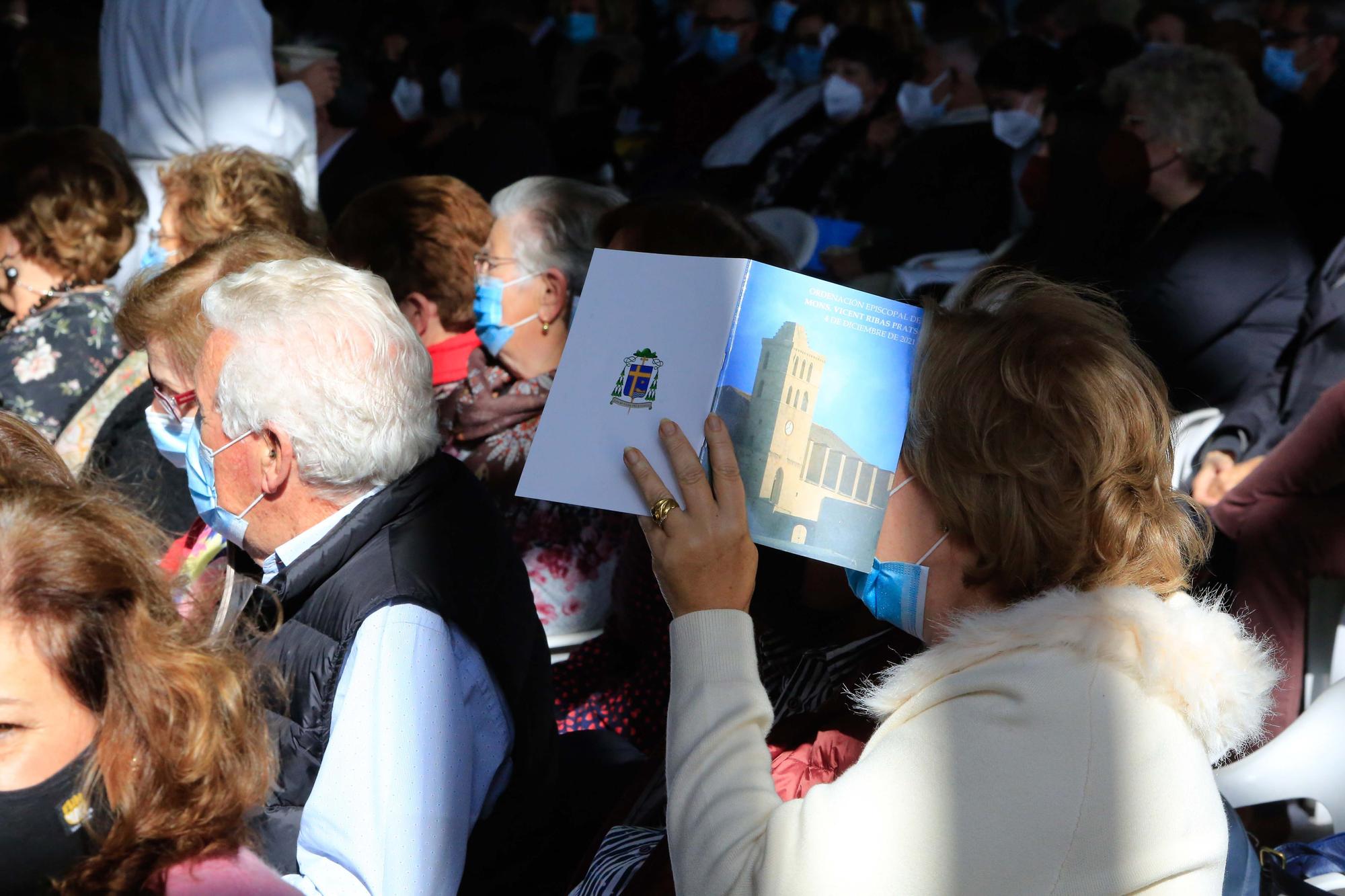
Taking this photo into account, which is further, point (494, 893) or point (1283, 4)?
point (1283, 4)

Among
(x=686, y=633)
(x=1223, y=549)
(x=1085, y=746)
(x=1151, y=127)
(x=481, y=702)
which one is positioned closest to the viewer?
(x=1085, y=746)

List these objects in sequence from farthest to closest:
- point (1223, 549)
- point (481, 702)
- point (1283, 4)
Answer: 1. point (1283, 4)
2. point (1223, 549)
3. point (481, 702)

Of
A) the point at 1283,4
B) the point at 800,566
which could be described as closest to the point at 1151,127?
the point at 800,566

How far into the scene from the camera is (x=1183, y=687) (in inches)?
53.6

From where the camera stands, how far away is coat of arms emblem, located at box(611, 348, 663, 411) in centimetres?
153

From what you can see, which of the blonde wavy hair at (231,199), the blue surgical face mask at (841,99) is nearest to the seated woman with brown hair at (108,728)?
the blonde wavy hair at (231,199)

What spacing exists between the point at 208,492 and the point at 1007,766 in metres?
1.52

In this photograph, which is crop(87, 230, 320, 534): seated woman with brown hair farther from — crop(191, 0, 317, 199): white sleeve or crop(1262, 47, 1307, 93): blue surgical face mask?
crop(1262, 47, 1307, 93): blue surgical face mask

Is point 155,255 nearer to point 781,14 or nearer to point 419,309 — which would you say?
point 419,309

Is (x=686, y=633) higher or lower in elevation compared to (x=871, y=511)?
lower

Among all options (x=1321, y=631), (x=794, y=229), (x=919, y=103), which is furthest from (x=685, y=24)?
(x=1321, y=631)

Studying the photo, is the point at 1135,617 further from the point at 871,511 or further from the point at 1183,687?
the point at 871,511

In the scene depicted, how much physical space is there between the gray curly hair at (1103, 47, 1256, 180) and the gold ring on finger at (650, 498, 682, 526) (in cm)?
326

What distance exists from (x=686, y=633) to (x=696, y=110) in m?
5.96
